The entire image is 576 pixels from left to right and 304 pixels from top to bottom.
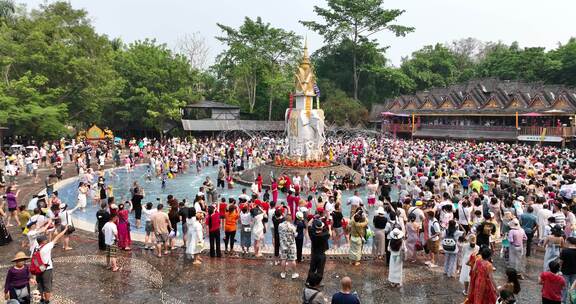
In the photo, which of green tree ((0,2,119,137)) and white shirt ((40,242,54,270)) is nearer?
white shirt ((40,242,54,270))

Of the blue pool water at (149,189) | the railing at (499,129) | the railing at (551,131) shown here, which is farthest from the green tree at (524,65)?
the blue pool water at (149,189)

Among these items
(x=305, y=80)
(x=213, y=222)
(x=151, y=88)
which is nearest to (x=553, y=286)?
(x=213, y=222)

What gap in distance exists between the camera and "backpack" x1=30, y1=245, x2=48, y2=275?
803cm

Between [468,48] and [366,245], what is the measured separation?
4245 inches

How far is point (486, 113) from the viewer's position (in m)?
48.4

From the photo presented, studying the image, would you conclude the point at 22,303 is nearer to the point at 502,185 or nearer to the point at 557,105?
the point at 502,185

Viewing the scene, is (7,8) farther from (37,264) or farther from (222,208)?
(37,264)

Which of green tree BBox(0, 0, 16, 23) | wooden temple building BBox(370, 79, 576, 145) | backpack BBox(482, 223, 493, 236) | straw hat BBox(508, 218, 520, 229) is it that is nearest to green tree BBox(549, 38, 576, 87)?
wooden temple building BBox(370, 79, 576, 145)

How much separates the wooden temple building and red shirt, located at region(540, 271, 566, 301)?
38.5 meters

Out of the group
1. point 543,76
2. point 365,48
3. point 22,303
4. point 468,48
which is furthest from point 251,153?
point 468,48

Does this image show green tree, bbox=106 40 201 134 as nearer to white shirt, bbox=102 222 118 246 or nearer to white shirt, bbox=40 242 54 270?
white shirt, bbox=102 222 118 246

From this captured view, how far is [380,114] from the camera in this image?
6025cm

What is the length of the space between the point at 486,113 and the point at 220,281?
46.3 metres

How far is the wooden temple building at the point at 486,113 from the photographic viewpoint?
138 ft
